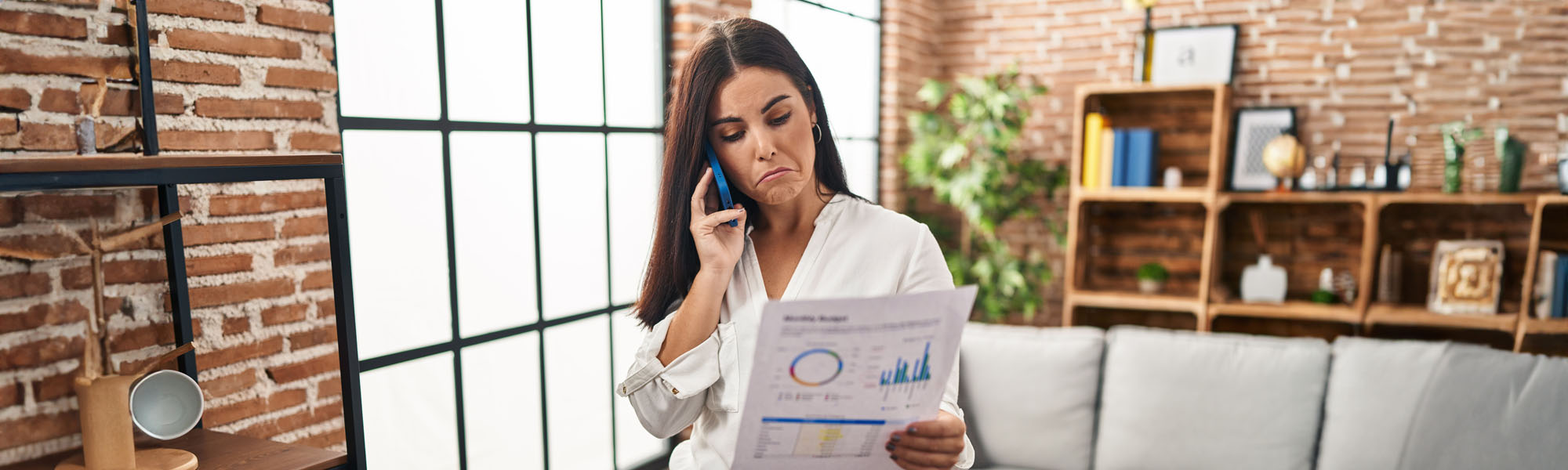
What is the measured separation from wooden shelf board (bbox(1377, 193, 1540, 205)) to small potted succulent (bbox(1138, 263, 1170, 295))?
34.4 inches

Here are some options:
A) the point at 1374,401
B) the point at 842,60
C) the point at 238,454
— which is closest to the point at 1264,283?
the point at 1374,401

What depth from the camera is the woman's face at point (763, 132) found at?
1161mm

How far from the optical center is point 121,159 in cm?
107

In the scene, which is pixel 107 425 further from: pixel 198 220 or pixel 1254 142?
pixel 1254 142

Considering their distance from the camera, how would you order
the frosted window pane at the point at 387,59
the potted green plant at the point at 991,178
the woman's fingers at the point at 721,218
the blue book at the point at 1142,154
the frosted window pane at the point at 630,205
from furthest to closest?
the potted green plant at the point at 991,178 → the blue book at the point at 1142,154 → the frosted window pane at the point at 630,205 → the frosted window pane at the point at 387,59 → the woman's fingers at the point at 721,218

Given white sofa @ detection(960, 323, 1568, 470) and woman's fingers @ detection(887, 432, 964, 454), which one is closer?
woman's fingers @ detection(887, 432, 964, 454)

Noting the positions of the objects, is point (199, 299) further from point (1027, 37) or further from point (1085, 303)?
point (1027, 37)

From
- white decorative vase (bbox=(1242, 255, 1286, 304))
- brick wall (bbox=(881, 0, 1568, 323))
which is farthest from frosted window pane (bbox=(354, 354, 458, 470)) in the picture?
white decorative vase (bbox=(1242, 255, 1286, 304))

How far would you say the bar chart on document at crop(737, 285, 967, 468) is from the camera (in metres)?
0.94

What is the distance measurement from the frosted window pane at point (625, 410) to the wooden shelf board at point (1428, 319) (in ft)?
9.29

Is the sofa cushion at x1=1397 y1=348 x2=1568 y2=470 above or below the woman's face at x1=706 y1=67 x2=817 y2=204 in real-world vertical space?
below

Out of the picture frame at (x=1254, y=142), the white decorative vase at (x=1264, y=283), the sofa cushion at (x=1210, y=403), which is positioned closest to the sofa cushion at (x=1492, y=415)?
the sofa cushion at (x=1210, y=403)

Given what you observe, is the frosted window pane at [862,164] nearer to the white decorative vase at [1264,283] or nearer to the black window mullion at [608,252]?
the black window mullion at [608,252]

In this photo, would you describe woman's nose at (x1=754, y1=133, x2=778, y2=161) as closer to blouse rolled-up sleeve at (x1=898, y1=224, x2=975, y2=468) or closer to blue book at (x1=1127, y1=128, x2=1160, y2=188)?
blouse rolled-up sleeve at (x1=898, y1=224, x2=975, y2=468)
